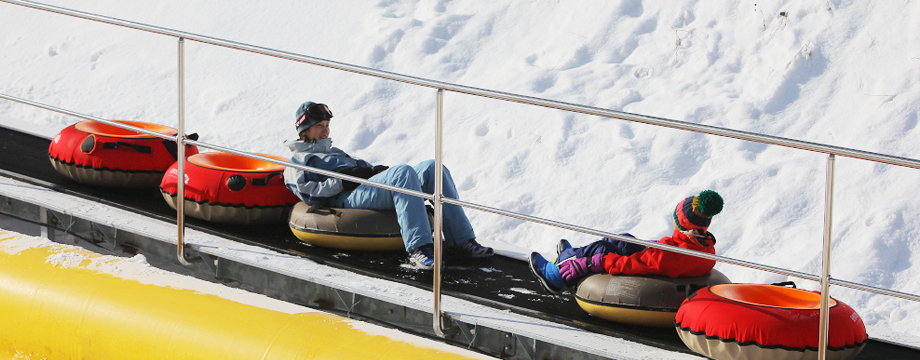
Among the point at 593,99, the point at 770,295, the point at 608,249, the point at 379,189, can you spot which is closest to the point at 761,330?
the point at 770,295

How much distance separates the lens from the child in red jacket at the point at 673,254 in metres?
3.65

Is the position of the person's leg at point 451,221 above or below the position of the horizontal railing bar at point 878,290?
above

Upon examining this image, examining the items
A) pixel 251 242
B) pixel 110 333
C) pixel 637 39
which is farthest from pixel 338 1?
pixel 110 333

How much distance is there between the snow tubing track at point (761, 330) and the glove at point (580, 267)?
47 centimetres

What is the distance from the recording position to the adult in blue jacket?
162 inches

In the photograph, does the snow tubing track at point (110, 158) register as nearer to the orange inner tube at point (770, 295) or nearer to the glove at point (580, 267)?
the glove at point (580, 267)

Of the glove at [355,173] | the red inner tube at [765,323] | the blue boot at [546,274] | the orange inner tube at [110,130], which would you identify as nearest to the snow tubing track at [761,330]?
the red inner tube at [765,323]

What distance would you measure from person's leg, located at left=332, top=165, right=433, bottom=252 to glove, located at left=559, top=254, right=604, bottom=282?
1.95ft

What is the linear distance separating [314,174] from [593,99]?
4.35 m

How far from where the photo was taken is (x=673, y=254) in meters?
3.67

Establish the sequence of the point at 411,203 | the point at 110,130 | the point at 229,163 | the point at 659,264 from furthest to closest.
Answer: the point at 110,130 < the point at 229,163 < the point at 411,203 < the point at 659,264

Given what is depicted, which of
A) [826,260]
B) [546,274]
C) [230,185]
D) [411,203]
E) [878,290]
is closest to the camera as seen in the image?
[878,290]

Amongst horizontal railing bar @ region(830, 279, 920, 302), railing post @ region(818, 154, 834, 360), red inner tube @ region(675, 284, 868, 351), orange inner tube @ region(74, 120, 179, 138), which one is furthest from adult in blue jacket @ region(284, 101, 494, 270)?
horizontal railing bar @ region(830, 279, 920, 302)

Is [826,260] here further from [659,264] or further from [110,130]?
[110,130]
